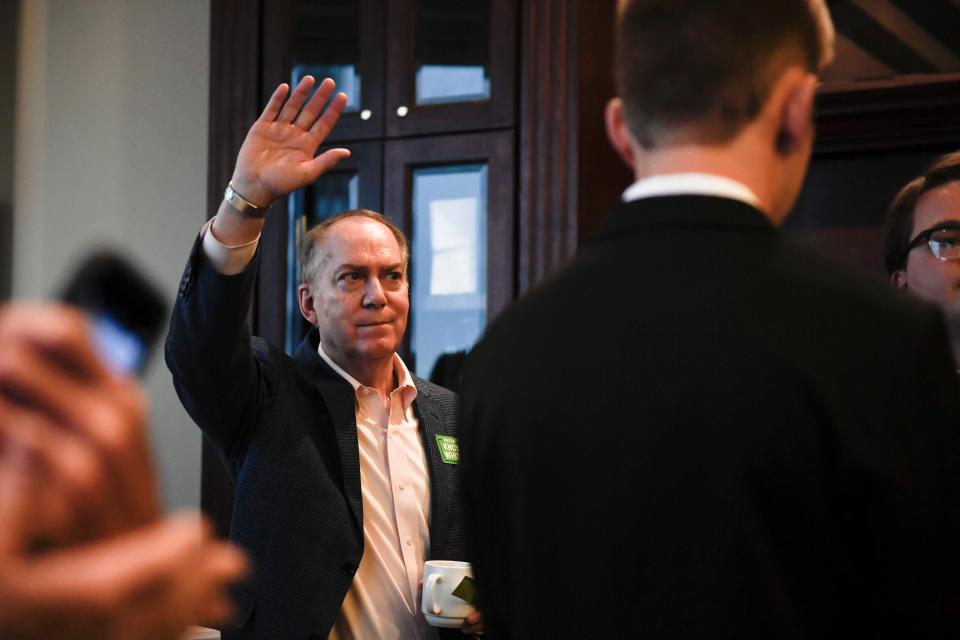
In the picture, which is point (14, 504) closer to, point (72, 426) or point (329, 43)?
point (72, 426)

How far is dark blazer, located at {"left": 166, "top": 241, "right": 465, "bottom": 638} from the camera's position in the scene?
174 cm

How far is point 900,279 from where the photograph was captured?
170cm

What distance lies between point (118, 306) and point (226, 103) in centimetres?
278

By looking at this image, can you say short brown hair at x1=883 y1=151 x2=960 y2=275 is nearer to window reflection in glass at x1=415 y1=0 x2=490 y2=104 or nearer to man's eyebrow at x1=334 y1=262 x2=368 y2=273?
man's eyebrow at x1=334 y1=262 x2=368 y2=273

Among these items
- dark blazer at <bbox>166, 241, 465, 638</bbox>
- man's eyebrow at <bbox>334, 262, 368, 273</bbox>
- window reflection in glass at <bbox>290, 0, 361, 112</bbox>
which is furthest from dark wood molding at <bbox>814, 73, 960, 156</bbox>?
dark blazer at <bbox>166, 241, 465, 638</bbox>

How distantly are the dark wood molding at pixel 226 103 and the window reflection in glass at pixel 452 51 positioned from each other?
0.49 meters

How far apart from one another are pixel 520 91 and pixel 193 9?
1.32 m

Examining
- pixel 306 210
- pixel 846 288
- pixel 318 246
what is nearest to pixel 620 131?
pixel 846 288

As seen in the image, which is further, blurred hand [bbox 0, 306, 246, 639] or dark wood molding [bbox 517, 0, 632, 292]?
dark wood molding [bbox 517, 0, 632, 292]

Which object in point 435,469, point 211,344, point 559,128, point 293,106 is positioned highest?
point 559,128

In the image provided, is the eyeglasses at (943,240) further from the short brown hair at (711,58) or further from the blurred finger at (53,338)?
the blurred finger at (53,338)

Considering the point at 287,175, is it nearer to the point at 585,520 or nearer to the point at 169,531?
the point at 585,520

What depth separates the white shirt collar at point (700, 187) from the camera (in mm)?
926

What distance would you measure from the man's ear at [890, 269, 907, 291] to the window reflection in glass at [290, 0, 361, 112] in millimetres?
1632
